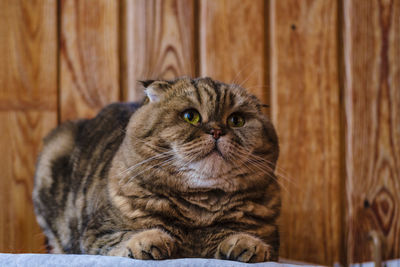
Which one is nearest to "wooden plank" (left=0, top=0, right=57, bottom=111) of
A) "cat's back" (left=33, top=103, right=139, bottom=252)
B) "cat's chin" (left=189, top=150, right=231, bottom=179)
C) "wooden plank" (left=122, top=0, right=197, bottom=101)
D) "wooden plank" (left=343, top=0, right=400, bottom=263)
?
"cat's back" (left=33, top=103, right=139, bottom=252)

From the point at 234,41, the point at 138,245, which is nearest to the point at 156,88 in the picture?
the point at 138,245

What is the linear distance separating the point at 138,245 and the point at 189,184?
0.21 m

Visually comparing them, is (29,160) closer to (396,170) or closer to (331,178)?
(331,178)

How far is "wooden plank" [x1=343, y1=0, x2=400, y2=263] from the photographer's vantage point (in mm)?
1577

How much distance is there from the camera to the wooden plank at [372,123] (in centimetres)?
158

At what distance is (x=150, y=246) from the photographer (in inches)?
35.7

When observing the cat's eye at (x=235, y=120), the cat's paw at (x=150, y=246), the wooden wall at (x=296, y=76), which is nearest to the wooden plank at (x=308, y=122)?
the wooden wall at (x=296, y=76)

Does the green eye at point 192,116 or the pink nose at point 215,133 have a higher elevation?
the green eye at point 192,116

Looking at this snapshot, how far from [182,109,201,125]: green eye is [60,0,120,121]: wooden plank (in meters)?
0.61

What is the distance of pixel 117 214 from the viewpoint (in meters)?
1.06

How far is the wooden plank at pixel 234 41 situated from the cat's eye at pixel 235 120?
48 cm

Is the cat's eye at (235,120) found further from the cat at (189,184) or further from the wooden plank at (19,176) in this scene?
the wooden plank at (19,176)

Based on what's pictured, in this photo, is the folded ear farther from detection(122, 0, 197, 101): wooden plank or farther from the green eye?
detection(122, 0, 197, 101): wooden plank

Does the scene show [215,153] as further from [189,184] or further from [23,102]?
[23,102]
